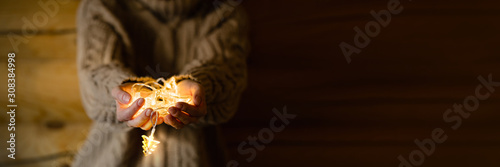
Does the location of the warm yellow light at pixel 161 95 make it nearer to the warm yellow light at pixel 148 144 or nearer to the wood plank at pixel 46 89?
the warm yellow light at pixel 148 144

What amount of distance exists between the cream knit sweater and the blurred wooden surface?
0.37 metres

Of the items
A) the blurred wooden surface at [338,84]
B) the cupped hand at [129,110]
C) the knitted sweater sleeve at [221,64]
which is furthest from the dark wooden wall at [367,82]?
the cupped hand at [129,110]

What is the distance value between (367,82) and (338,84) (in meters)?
Result: 0.09

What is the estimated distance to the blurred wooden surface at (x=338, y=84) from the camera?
148 centimetres

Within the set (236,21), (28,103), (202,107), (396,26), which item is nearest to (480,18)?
Answer: (396,26)

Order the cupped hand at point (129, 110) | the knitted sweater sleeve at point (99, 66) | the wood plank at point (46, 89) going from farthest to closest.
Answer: the wood plank at point (46, 89) < the knitted sweater sleeve at point (99, 66) < the cupped hand at point (129, 110)

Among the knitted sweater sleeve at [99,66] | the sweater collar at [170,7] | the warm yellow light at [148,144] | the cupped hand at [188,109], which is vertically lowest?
the warm yellow light at [148,144]

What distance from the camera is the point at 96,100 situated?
39.8 inches

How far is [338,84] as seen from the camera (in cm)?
153

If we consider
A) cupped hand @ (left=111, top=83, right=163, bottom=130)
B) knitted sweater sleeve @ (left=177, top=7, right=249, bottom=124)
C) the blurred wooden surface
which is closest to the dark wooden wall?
the blurred wooden surface

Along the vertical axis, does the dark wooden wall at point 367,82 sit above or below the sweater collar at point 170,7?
below

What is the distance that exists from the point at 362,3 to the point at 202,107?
31.3 inches

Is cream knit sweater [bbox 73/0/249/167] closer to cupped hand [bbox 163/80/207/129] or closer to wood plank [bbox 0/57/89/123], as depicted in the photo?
cupped hand [bbox 163/80/207/129]

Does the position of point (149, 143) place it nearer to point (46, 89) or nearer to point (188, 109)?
point (188, 109)
